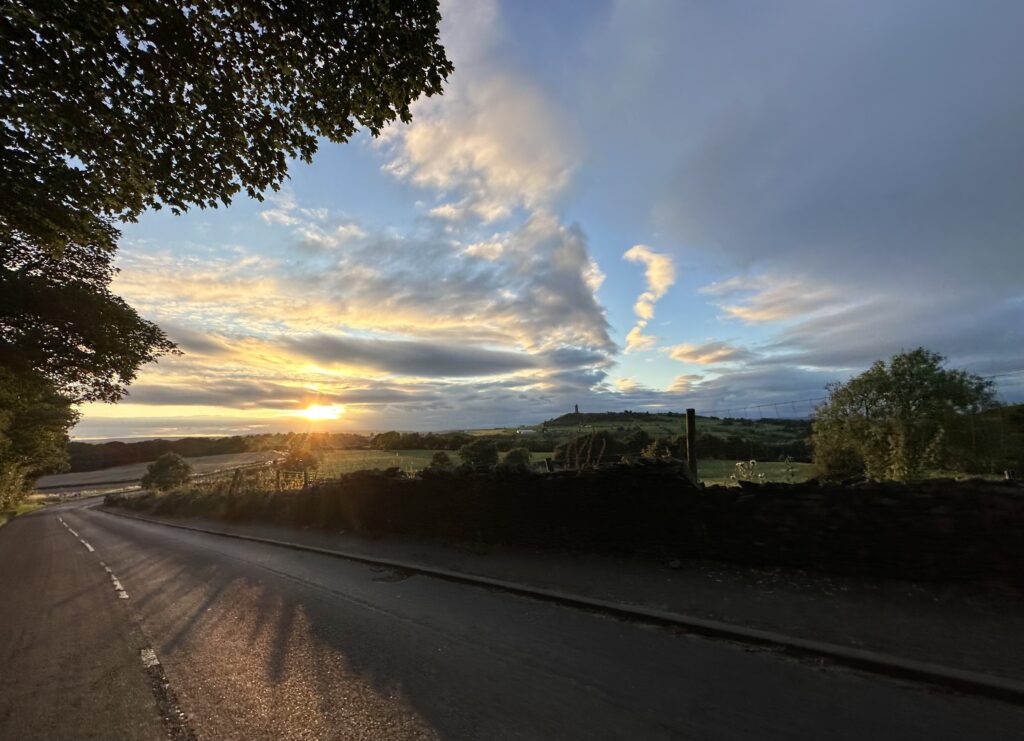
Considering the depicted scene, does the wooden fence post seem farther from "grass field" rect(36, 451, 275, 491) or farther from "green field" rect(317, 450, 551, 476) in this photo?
"grass field" rect(36, 451, 275, 491)

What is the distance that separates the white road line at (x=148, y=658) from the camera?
5.69 metres

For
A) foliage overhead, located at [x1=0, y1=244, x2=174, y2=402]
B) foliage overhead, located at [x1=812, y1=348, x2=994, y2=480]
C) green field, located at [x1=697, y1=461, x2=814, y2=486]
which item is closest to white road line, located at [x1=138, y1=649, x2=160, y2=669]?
foliage overhead, located at [x1=0, y1=244, x2=174, y2=402]

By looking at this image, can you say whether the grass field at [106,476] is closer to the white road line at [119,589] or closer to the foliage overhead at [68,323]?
the foliage overhead at [68,323]

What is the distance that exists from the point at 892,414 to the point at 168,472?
279 ft

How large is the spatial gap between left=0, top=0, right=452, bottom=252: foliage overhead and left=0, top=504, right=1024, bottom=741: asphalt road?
6.44m

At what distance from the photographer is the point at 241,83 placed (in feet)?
22.7

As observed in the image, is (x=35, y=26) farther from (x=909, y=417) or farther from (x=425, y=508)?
(x=909, y=417)

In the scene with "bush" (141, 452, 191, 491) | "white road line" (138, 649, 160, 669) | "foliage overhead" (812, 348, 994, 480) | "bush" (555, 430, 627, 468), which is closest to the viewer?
"white road line" (138, 649, 160, 669)

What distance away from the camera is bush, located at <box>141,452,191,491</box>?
69812mm

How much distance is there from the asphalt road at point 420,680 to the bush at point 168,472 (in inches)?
2894

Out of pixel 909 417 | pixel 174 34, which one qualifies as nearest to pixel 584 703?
pixel 174 34

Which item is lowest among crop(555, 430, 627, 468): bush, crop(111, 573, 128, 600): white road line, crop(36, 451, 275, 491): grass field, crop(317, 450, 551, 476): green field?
crop(36, 451, 275, 491): grass field

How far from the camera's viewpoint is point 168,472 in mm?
70688

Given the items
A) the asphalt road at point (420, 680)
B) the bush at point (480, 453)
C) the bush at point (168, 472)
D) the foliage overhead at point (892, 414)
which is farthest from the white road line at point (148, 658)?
the bush at point (168, 472)
